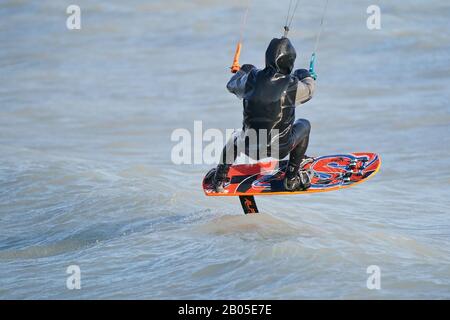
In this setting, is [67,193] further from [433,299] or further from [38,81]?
[38,81]

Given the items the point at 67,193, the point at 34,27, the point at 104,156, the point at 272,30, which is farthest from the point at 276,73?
the point at 34,27

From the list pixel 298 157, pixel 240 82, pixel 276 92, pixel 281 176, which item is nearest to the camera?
pixel 276 92

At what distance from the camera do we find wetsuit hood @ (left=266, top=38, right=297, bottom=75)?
8469 mm

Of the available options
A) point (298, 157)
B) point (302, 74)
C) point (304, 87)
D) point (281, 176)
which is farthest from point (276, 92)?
point (281, 176)

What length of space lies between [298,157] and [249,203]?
0.84 metres

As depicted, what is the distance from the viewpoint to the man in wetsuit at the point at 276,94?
854 centimetres

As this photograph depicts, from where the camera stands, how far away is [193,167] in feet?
46.0

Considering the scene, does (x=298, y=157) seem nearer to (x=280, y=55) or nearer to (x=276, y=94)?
(x=276, y=94)

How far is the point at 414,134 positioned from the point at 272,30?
8.53 metres

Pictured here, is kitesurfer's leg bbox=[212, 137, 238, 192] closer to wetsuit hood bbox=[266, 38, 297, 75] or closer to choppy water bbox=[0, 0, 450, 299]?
choppy water bbox=[0, 0, 450, 299]

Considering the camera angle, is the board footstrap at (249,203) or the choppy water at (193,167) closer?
the choppy water at (193,167)

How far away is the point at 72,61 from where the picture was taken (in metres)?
22.2

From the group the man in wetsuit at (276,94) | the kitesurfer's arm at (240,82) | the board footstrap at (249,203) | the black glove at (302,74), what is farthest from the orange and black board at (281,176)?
the black glove at (302,74)

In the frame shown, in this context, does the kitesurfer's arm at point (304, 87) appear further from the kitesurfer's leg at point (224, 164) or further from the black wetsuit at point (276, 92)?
the kitesurfer's leg at point (224, 164)
